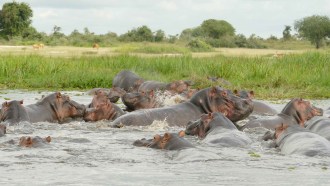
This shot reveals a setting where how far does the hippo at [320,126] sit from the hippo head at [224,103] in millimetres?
877

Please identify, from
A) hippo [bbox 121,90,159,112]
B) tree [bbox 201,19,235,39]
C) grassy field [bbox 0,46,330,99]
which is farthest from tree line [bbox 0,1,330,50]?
hippo [bbox 121,90,159,112]

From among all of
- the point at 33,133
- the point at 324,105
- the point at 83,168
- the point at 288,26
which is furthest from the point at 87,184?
the point at 288,26

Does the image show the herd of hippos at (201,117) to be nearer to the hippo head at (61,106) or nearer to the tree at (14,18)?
the hippo head at (61,106)

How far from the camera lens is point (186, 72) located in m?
18.5

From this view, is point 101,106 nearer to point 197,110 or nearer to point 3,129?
point 197,110

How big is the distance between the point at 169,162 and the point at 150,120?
2833 mm

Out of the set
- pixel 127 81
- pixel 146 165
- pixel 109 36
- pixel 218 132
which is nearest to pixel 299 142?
pixel 218 132

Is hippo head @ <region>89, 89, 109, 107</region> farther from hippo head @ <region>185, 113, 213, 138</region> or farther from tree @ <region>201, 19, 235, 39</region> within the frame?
tree @ <region>201, 19, 235, 39</region>

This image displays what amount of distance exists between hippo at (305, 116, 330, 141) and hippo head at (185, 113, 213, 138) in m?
1.22

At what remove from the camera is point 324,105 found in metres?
14.1

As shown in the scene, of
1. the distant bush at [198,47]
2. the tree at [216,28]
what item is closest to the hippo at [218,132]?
the distant bush at [198,47]

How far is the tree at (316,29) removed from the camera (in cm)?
5953

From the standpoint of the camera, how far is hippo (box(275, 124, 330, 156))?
276 inches

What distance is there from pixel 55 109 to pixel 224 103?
7.75 ft
